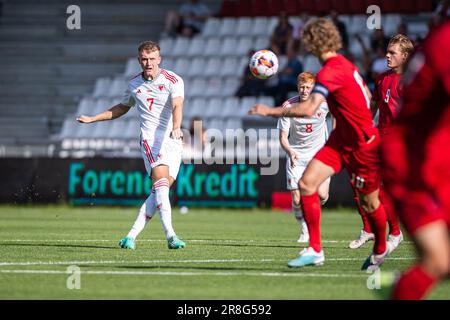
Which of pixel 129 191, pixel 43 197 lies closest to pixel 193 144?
pixel 129 191

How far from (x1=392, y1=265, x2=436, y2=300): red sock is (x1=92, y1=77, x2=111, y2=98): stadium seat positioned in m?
23.3

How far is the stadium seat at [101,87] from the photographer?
28.4 metres

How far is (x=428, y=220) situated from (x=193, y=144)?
1815 cm

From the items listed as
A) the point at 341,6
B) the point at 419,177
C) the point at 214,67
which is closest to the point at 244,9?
the point at 214,67

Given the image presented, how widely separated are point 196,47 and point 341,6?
4.31 m

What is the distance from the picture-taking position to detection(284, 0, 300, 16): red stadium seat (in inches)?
1114

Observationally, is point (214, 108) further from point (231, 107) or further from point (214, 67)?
point (214, 67)

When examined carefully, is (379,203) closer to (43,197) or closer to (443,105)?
(443,105)

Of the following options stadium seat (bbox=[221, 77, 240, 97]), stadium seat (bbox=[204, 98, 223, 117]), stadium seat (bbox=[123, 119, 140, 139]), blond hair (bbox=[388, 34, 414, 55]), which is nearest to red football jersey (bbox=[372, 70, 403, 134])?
blond hair (bbox=[388, 34, 414, 55])

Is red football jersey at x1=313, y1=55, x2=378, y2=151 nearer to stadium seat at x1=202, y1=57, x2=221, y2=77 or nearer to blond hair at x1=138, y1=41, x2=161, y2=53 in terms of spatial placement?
blond hair at x1=138, y1=41, x2=161, y2=53

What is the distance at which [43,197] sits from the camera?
76.4ft

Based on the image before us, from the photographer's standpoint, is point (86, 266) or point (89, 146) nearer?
point (86, 266)

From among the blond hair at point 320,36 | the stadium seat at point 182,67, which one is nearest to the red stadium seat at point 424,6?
the stadium seat at point 182,67

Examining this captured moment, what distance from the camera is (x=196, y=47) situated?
28734 mm
